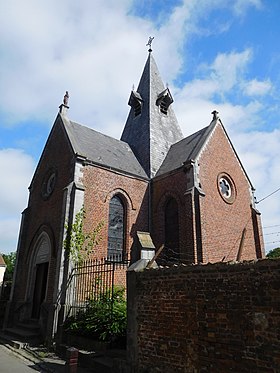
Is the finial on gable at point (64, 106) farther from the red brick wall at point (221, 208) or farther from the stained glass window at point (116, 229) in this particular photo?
the red brick wall at point (221, 208)

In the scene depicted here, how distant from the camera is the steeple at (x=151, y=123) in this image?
1818 centimetres

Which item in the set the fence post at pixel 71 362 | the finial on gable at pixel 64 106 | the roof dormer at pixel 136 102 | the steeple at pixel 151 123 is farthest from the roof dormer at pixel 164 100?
the fence post at pixel 71 362

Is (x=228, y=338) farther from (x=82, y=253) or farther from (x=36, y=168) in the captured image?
(x=36, y=168)

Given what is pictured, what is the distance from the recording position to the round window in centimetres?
1548

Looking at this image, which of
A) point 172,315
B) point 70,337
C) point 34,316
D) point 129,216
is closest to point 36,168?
point 129,216

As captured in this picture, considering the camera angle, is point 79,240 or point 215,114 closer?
point 79,240

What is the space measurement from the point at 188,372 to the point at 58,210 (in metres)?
9.64

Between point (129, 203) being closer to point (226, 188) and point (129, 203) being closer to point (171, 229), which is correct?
point (171, 229)

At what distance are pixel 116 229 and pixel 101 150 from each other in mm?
4538

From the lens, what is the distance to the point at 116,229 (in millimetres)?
14125

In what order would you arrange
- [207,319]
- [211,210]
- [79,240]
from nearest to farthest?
[207,319]
[79,240]
[211,210]

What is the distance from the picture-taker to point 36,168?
17578mm

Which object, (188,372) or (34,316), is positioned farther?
(34,316)

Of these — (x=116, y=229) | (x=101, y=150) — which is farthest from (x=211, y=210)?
(x=101, y=150)
